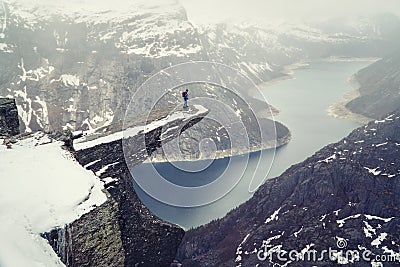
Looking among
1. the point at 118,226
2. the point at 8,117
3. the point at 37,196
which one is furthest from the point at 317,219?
the point at 37,196

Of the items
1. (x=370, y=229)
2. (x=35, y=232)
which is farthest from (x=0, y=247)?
(x=370, y=229)

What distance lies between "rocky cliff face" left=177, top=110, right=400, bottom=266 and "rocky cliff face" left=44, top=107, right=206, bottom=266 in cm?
8869

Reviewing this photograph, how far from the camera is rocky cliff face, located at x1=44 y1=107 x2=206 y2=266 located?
16.8 metres

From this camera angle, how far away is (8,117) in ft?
83.3

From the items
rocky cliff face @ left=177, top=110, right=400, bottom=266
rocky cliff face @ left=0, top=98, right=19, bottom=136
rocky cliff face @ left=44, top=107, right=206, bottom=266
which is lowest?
rocky cliff face @ left=177, top=110, right=400, bottom=266

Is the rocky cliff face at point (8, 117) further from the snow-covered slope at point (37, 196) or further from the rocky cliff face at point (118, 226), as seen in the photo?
the rocky cliff face at point (118, 226)

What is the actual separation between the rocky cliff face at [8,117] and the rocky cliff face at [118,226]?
5232mm

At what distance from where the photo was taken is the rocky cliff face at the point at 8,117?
81.9 feet

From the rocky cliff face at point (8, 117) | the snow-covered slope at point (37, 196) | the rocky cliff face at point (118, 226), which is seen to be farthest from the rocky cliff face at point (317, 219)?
the snow-covered slope at point (37, 196)

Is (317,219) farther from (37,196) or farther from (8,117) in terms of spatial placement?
(37,196)

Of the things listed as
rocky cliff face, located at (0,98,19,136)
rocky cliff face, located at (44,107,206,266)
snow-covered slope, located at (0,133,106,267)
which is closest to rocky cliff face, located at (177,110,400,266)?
rocky cliff face, located at (44,107,206,266)

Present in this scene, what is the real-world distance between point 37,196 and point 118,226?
3989 mm

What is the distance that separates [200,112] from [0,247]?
17646 millimetres

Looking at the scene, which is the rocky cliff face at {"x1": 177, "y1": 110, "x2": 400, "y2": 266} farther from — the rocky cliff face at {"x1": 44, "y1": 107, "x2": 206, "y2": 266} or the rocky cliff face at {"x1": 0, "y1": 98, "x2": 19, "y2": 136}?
the rocky cliff face at {"x1": 0, "y1": 98, "x2": 19, "y2": 136}
